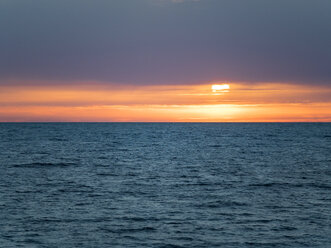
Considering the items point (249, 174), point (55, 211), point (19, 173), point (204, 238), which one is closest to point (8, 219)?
point (55, 211)

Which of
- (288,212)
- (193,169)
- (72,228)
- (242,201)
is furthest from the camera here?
(193,169)

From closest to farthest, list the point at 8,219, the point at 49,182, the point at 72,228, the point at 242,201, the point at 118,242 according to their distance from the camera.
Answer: the point at 118,242
the point at 72,228
the point at 8,219
the point at 242,201
the point at 49,182

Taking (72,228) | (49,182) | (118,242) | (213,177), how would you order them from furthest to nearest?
(213,177)
(49,182)
(72,228)
(118,242)

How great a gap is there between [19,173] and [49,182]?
8.03 m

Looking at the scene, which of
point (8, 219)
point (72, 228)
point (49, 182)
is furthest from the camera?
point (49, 182)

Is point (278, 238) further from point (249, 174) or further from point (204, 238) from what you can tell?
point (249, 174)

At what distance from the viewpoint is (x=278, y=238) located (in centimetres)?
2170

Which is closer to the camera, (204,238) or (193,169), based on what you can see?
(204,238)

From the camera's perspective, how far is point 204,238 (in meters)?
21.8

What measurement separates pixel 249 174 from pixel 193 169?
26.2ft

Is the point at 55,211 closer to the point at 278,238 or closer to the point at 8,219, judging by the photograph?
the point at 8,219

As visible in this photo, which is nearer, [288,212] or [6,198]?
[288,212]

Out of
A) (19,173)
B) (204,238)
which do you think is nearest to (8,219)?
(204,238)

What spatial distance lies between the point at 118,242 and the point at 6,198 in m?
14.4
